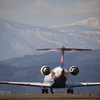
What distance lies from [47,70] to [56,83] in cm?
354

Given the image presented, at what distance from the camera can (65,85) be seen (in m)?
97.3

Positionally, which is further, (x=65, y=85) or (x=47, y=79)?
(x=47, y=79)

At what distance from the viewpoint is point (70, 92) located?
321ft

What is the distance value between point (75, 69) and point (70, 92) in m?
5.50

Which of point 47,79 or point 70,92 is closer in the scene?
point 70,92

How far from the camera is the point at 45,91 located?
3866 inches

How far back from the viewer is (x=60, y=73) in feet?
309

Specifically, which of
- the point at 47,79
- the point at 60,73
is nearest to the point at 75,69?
the point at 60,73

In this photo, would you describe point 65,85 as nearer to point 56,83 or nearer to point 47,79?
point 56,83

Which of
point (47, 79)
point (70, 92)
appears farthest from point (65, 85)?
point (47, 79)

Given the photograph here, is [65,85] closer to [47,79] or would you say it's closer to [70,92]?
[70,92]

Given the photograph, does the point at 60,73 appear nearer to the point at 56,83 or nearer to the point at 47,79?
the point at 56,83

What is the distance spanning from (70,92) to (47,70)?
7071mm

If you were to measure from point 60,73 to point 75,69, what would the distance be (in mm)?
3942
